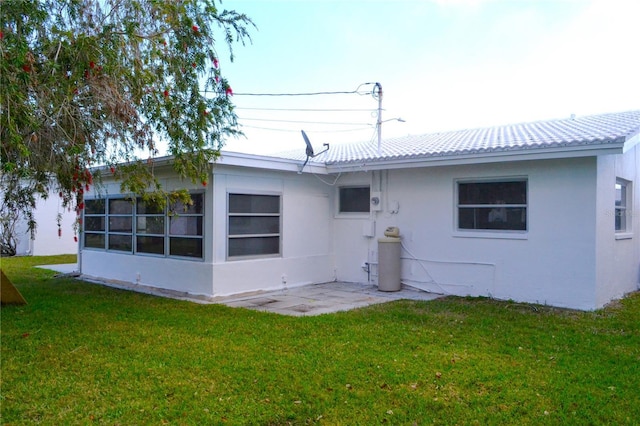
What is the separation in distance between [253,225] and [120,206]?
3773 mm

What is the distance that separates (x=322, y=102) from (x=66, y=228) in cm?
1153

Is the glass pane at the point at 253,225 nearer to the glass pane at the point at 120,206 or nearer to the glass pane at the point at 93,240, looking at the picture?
the glass pane at the point at 120,206

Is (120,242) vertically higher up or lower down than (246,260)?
higher up

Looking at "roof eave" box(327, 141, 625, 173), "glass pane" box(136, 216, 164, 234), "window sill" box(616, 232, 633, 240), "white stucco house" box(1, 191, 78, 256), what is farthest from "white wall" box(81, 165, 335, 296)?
"white stucco house" box(1, 191, 78, 256)

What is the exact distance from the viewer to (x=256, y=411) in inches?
159

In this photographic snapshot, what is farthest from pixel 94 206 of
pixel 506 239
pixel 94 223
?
pixel 506 239

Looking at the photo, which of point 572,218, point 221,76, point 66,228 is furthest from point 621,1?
point 66,228

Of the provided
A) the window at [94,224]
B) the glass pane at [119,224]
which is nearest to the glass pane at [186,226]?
the glass pane at [119,224]

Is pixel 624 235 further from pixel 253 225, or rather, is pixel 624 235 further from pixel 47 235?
pixel 47 235

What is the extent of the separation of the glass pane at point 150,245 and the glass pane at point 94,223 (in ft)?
6.13

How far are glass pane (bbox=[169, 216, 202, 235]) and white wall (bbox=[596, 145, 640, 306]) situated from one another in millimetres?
7035

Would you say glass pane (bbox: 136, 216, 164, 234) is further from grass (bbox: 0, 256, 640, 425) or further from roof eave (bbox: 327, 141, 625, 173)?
roof eave (bbox: 327, 141, 625, 173)

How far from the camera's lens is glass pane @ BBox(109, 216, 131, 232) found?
11.4m

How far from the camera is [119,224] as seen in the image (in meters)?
11.7
